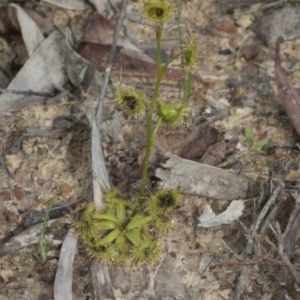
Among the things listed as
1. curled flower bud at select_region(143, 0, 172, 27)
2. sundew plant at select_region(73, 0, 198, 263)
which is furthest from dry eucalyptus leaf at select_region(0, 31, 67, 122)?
curled flower bud at select_region(143, 0, 172, 27)

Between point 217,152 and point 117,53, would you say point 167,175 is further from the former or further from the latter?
point 117,53

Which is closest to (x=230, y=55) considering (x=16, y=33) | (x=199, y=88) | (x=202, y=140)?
(x=199, y=88)

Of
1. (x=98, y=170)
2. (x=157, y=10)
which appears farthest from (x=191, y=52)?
(x=98, y=170)

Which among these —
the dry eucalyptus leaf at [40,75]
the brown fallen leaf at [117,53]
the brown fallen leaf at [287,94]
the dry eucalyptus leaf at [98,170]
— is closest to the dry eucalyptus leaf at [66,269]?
Answer: the dry eucalyptus leaf at [98,170]

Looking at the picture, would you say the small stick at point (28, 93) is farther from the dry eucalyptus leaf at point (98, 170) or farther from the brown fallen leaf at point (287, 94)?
the brown fallen leaf at point (287, 94)

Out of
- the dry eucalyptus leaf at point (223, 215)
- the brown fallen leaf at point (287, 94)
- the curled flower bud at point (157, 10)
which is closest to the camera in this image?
the curled flower bud at point (157, 10)

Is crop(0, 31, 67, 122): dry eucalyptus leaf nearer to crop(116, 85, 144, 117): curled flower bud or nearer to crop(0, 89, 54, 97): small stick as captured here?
crop(0, 89, 54, 97): small stick
